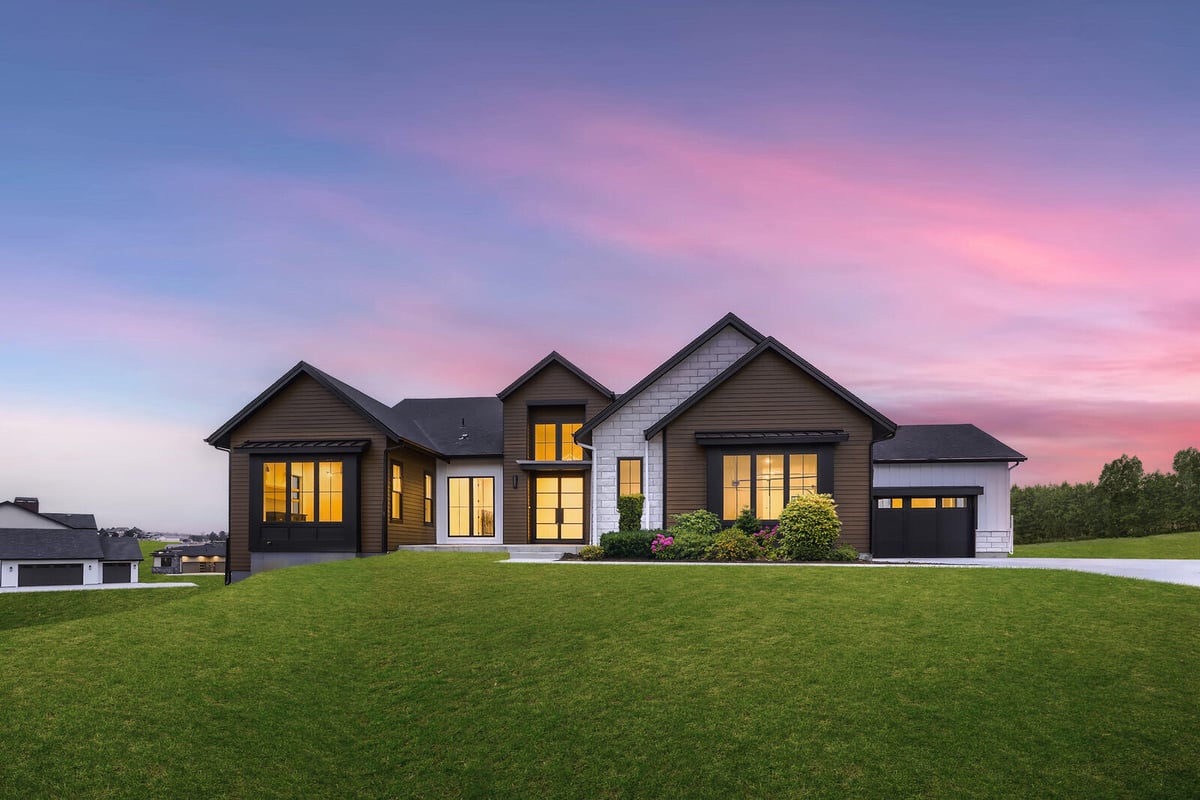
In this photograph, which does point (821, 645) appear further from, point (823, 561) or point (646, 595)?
point (823, 561)

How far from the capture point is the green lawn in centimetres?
809

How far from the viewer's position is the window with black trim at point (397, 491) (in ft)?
81.6

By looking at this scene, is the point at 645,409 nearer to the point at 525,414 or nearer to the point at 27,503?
the point at 525,414

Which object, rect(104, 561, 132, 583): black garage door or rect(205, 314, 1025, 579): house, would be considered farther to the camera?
rect(104, 561, 132, 583): black garage door

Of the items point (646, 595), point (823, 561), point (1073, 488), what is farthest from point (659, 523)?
point (1073, 488)

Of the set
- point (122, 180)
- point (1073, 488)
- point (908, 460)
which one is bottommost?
point (1073, 488)

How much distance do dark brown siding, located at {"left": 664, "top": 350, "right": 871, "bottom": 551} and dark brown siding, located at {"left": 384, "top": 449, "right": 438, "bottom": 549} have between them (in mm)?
9310

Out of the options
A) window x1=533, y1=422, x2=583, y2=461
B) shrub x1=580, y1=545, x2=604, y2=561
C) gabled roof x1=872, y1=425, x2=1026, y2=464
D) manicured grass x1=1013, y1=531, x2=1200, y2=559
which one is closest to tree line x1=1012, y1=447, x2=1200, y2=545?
manicured grass x1=1013, y1=531, x2=1200, y2=559

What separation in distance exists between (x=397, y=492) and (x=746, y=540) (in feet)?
40.1

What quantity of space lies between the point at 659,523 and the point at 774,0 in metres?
14.6

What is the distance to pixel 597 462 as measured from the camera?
80.9 ft

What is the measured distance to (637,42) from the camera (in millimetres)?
18328

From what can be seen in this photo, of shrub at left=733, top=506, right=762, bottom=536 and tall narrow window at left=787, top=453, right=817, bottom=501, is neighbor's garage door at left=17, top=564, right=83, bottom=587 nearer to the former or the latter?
shrub at left=733, top=506, right=762, bottom=536

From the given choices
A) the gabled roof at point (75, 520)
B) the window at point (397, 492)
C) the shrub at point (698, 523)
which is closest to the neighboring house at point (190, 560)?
the gabled roof at point (75, 520)
